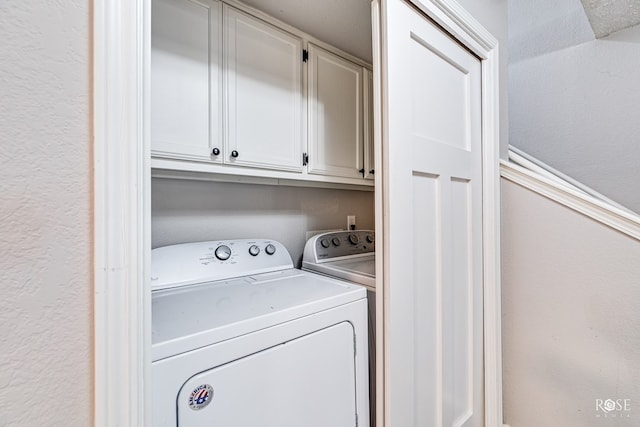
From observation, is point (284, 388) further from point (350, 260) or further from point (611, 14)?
point (611, 14)

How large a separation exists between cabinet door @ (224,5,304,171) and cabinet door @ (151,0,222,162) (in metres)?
0.06

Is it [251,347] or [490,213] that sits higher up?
[490,213]

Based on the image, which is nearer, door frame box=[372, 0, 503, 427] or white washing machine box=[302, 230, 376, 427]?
white washing machine box=[302, 230, 376, 427]

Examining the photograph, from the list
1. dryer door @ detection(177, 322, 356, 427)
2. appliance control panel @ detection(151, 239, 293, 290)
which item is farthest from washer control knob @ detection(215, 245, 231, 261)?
dryer door @ detection(177, 322, 356, 427)

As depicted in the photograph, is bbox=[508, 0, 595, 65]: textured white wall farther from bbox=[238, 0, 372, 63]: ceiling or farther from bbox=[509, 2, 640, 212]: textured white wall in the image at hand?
bbox=[238, 0, 372, 63]: ceiling

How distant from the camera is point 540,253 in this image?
1.26 meters

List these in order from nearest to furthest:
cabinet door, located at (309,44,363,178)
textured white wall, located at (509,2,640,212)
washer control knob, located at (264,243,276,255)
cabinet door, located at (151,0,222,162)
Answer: cabinet door, located at (151,0,222,162) < washer control knob, located at (264,243,276,255) < cabinet door, located at (309,44,363,178) < textured white wall, located at (509,2,640,212)

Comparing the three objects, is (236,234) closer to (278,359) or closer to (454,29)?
(278,359)

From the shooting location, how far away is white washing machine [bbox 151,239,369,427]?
62 cm

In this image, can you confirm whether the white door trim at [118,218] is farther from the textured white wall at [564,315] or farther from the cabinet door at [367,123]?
the textured white wall at [564,315]

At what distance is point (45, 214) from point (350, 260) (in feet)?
4.42

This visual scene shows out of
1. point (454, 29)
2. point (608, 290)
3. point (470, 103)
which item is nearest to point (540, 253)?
point (608, 290)

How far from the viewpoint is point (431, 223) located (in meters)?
1.01

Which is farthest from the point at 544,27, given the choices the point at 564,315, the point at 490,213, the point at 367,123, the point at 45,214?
the point at 45,214
